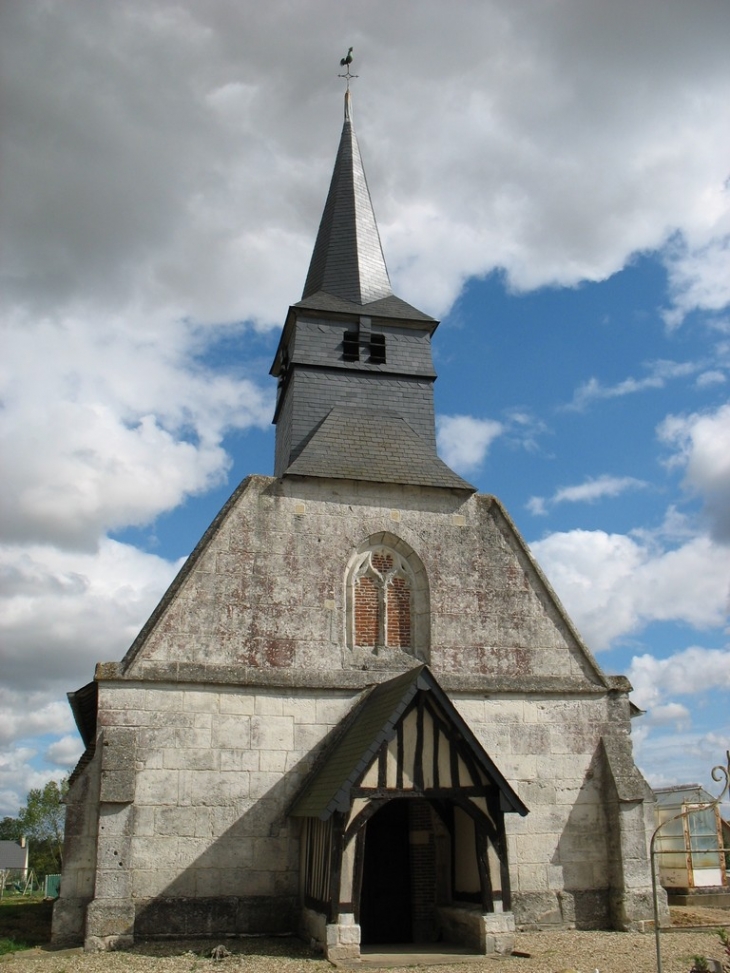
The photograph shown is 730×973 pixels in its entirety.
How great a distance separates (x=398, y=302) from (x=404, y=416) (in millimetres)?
2706

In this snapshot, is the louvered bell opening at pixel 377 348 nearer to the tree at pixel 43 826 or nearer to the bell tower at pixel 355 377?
the bell tower at pixel 355 377

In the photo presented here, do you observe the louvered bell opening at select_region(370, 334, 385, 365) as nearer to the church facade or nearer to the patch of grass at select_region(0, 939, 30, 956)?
the church facade

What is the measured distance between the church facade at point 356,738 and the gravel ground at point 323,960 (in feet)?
1.28

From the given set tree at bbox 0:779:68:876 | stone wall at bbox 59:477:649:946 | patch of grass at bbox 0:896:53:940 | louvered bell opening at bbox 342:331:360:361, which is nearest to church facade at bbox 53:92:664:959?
stone wall at bbox 59:477:649:946

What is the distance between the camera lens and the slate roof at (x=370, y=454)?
12734 mm

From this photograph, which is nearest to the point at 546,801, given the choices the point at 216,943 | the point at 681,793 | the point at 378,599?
the point at 378,599

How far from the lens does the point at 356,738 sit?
33.1 ft

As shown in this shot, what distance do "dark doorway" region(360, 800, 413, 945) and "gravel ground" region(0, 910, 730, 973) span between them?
4.28 ft

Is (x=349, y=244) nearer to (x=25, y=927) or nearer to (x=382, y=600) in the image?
(x=382, y=600)

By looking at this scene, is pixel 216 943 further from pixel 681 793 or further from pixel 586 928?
pixel 681 793

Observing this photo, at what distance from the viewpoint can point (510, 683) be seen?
12.0 meters

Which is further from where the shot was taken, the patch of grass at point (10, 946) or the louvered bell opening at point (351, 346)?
the louvered bell opening at point (351, 346)

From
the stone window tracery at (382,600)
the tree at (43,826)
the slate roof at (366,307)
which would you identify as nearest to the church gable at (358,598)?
the stone window tracery at (382,600)

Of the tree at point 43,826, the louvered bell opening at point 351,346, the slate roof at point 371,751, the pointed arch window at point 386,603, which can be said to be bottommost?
the tree at point 43,826
